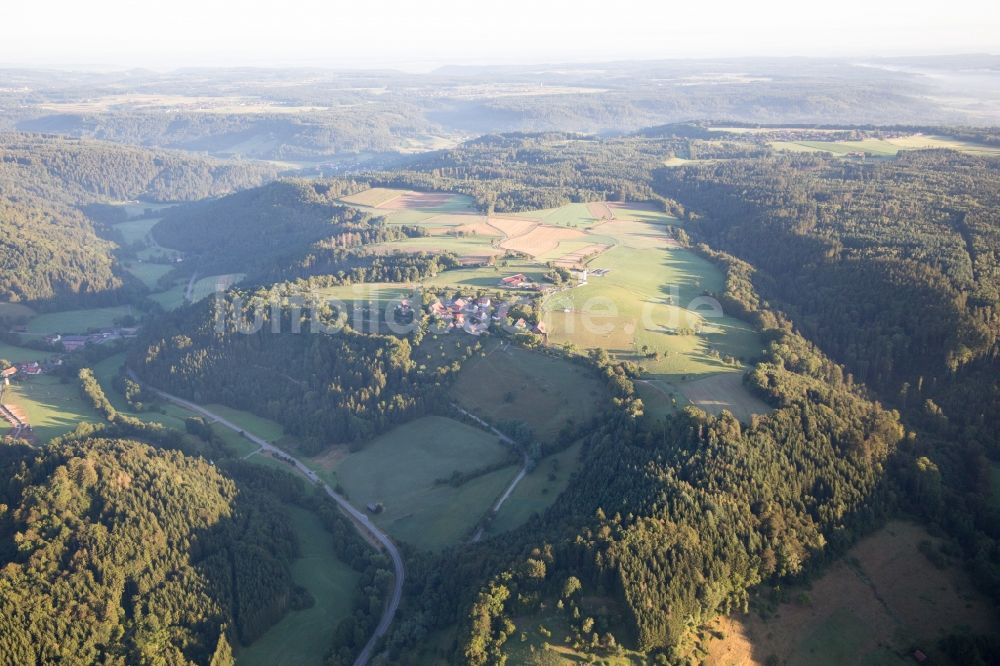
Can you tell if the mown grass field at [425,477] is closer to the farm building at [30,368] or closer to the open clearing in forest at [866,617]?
the open clearing in forest at [866,617]

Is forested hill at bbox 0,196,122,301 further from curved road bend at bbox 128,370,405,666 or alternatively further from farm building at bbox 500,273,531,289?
farm building at bbox 500,273,531,289

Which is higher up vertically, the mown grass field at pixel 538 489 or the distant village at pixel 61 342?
the mown grass field at pixel 538 489

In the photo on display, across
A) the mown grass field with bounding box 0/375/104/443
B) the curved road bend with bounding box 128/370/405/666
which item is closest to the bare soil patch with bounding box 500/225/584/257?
the curved road bend with bounding box 128/370/405/666

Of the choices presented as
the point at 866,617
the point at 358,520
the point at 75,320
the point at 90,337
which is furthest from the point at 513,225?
the point at 866,617

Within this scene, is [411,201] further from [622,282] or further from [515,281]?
[622,282]

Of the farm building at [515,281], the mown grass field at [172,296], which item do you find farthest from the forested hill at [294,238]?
the farm building at [515,281]

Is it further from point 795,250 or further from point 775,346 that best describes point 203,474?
point 795,250

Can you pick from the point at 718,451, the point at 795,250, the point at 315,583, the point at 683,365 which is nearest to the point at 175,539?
the point at 315,583
